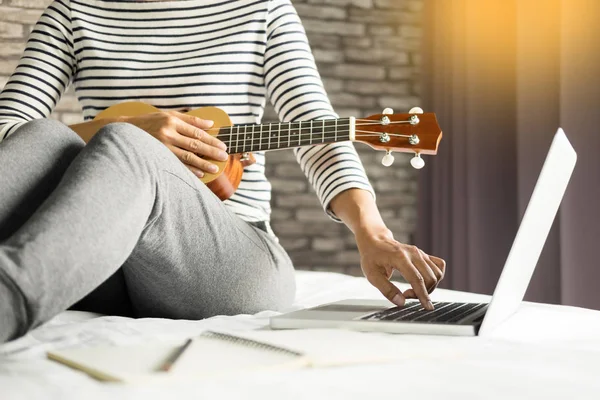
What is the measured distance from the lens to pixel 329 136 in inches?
48.3

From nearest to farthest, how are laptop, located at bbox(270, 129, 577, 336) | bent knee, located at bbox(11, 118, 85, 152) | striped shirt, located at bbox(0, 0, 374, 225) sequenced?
laptop, located at bbox(270, 129, 577, 336)
bent knee, located at bbox(11, 118, 85, 152)
striped shirt, located at bbox(0, 0, 374, 225)

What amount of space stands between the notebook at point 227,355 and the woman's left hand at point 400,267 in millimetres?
215

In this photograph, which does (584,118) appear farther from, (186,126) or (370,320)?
(370,320)

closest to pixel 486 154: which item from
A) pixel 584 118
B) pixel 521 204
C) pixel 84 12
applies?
pixel 521 204

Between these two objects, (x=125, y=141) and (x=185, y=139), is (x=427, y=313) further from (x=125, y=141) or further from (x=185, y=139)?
(x=185, y=139)

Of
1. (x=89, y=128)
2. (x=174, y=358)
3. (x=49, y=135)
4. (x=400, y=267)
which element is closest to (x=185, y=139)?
(x=89, y=128)

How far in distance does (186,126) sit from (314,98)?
0.28 metres

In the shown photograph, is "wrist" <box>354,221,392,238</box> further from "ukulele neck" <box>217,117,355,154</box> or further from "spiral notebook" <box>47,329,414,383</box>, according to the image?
"spiral notebook" <box>47,329,414,383</box>

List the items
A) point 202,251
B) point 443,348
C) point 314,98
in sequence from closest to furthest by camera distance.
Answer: point 443,348 → point 202,251 → point 314,98

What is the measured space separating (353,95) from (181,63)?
1959mm

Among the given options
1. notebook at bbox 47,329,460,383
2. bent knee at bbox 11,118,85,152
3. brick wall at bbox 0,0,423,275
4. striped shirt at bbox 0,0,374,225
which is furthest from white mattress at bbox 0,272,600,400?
brick wall at bbox 0,0,423,275

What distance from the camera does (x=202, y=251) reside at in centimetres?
100

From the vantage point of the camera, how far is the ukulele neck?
122 cm

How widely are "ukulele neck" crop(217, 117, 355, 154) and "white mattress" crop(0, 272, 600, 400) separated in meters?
0.41
